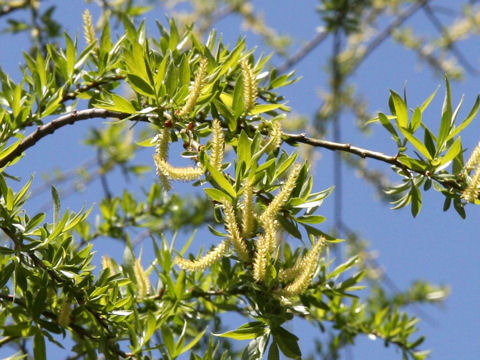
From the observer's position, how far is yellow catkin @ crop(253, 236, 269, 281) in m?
0.75

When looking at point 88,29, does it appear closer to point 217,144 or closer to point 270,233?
point 217,144

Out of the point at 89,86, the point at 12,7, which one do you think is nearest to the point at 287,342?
the point at 89,86

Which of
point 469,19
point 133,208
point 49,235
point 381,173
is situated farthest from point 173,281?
point 469,19

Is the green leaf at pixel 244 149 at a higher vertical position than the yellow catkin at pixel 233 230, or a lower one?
higher

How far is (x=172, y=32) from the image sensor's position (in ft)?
3.66

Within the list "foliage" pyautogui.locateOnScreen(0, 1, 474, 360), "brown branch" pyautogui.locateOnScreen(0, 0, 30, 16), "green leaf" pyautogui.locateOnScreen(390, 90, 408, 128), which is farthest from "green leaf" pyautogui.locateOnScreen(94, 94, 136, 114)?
"brown branch" pyautogui.locateOnScreen(0, 0, 30, 16)

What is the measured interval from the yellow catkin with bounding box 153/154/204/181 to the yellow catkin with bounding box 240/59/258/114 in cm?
14

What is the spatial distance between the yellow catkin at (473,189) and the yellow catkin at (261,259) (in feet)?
→ 0.85

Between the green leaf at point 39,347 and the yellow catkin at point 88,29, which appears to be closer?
the green leaf at point 39,347

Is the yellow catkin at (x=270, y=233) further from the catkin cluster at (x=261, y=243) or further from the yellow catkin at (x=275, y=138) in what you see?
the yellow catkin at (x=275, y=138)

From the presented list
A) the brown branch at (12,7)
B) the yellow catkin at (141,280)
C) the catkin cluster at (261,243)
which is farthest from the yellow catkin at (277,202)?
the brown branch at (12,7)

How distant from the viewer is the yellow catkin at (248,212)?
30.5 inches

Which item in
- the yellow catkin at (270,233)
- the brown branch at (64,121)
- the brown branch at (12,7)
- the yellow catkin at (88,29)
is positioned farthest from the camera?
the brown branch at (12,7)

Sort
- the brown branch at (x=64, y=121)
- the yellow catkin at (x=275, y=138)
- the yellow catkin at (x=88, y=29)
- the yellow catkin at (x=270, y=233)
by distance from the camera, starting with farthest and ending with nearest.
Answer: the yellow catkin at (x=88, y=29), the brown branch at (x=64, y=121), the yellow catkin at (x=275, y=138), the yellow catkin at (x=270, y=233)
